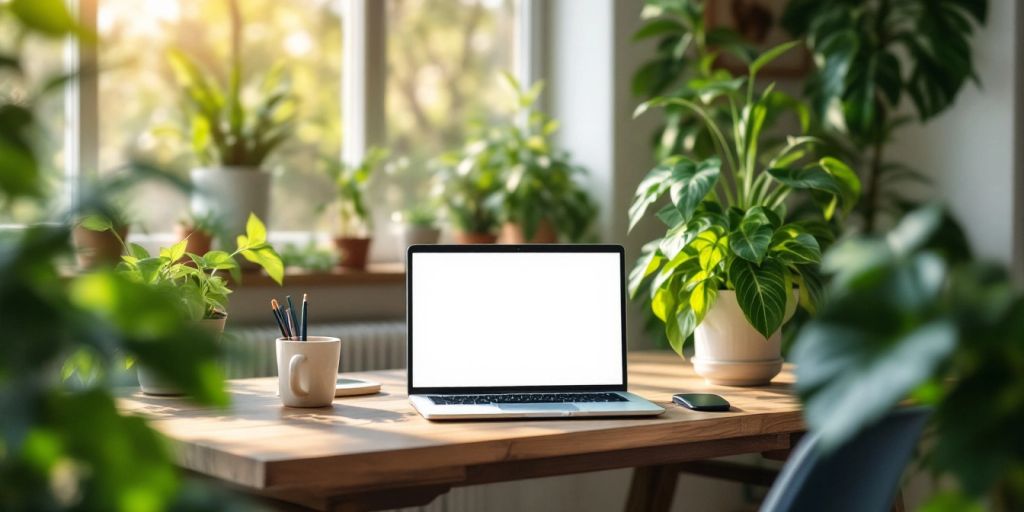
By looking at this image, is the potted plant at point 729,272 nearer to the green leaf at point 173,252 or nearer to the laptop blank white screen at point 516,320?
the laptop blank white screen at point 516,320

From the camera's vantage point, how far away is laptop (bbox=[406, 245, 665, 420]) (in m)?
1.96

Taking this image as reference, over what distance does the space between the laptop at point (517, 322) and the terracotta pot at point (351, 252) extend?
1045 millimetres

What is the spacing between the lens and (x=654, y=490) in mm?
2447

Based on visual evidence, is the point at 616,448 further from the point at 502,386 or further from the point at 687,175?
the point at 687,175

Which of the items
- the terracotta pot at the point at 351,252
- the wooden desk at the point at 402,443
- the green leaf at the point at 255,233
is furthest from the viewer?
the terracotta pot at the point at 351,252

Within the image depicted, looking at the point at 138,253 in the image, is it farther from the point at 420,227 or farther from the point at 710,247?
the point at 420,227

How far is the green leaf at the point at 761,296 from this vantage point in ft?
6.79

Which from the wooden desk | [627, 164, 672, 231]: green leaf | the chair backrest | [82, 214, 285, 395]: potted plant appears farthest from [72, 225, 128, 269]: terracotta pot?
the chair backrest

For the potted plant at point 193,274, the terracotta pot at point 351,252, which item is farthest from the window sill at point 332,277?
the potted plant at point 193,274

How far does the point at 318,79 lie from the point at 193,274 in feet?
3.94

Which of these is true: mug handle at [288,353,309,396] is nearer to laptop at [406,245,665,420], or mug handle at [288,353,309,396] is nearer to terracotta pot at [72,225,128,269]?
laptop at [406,245,665,420]

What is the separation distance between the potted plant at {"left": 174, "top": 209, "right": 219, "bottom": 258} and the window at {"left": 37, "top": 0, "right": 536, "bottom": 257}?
0.09 metres

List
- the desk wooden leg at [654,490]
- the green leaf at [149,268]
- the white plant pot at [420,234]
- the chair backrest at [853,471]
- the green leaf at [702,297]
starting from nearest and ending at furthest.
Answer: the chair backrest at [853,471] → the green leaf at [149,268] → the green leaf at [702,297] → the desk wooden leg at [654,490] → the white plant pot at [420,234]

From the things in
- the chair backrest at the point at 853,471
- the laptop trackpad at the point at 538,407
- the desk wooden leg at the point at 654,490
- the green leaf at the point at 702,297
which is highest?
the green leaf at the point at 702,297
